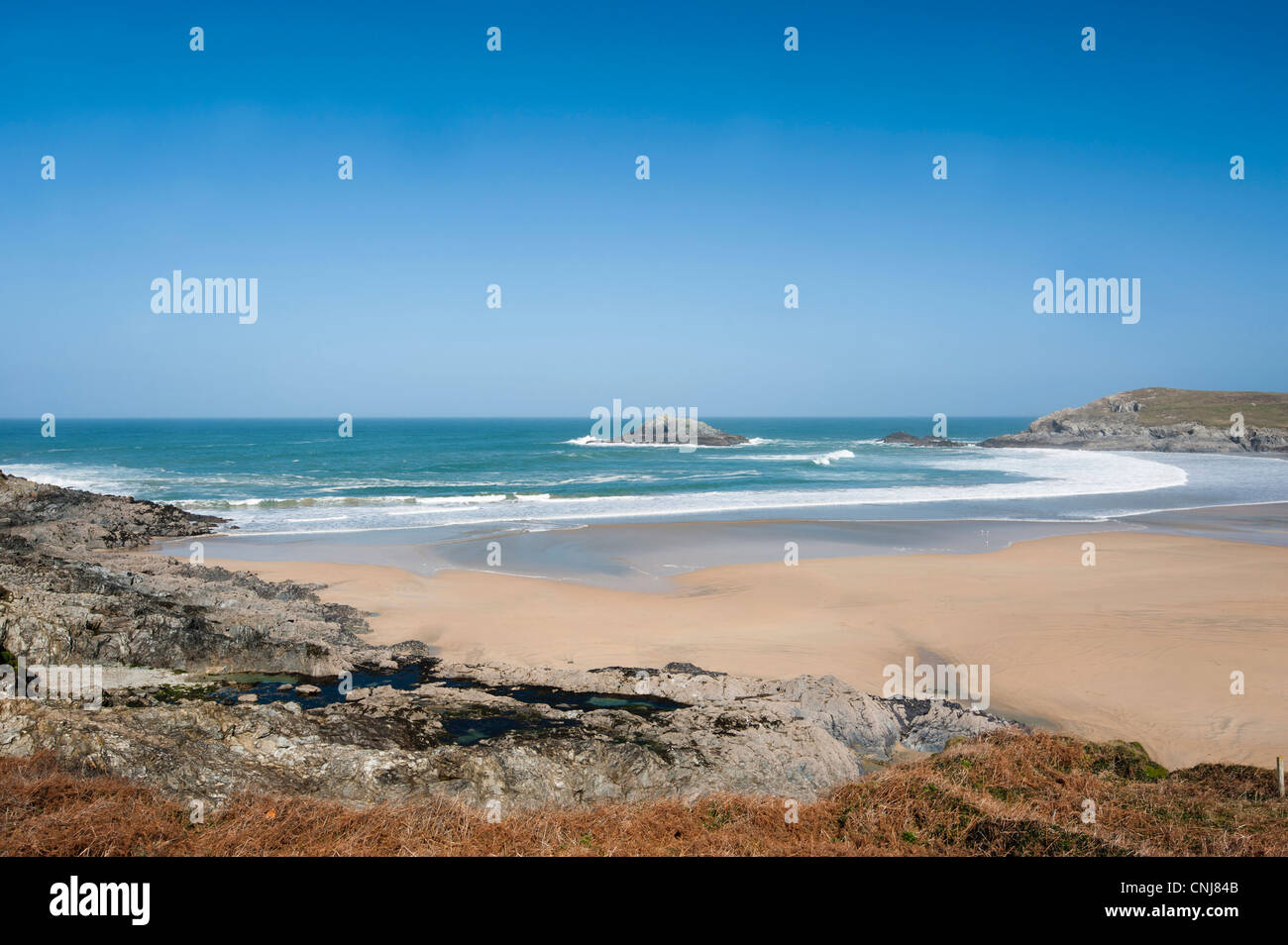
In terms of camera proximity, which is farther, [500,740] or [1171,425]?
[1171,425]

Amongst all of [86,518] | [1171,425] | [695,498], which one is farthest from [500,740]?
[1171,425]

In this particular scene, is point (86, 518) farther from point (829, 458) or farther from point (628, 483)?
point (829, 458)

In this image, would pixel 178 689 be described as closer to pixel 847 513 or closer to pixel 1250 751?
pixel 1250 751

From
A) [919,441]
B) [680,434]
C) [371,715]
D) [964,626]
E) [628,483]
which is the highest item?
[680,434]

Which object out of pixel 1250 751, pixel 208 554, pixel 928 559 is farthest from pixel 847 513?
pixel 208 554

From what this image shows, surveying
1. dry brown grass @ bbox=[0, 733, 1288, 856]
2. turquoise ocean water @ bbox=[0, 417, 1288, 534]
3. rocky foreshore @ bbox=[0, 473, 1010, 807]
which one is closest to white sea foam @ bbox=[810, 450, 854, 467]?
turquoise ocean water @ bbox=[0, 417, 1288, 534]

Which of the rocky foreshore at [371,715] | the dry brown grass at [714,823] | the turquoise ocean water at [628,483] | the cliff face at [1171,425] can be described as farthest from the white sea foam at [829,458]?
the dry brown grass at [714,823]

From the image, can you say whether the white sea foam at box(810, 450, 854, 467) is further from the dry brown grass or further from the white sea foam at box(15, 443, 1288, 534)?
the dry brown grass

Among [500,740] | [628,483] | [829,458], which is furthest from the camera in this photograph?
[829,458]
